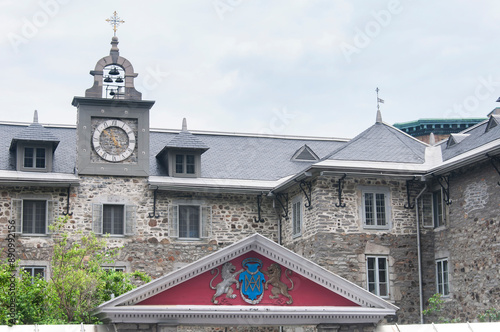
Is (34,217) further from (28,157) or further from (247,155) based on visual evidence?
(247,155)

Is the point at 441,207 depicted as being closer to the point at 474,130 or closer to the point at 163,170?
the point at 474,130

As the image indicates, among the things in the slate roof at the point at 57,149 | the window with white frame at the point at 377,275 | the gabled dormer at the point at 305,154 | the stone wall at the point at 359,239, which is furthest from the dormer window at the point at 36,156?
the window with white frame at the point at 377,275

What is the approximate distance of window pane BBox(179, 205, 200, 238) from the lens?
2822 cm

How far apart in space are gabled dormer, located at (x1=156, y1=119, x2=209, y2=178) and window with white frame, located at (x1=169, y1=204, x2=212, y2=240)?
Result: 45.0 inches

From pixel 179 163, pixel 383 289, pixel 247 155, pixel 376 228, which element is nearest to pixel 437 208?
pixel 376 228

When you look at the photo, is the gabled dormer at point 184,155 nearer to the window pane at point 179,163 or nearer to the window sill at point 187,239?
the window pane at point 179,163

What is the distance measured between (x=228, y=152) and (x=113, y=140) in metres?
4.88

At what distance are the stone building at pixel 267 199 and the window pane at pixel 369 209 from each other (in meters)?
0.04

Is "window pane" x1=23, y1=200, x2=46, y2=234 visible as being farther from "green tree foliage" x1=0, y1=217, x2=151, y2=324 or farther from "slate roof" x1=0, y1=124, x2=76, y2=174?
"green tree foliage" x1=0, y1=217, x2=151, y2=324

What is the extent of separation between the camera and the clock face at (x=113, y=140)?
2784 cm

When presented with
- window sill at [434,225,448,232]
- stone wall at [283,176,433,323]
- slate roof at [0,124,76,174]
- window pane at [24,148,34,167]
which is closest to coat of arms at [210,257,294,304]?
stone wall at [283,176,433,323]

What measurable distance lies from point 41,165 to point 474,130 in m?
14.3

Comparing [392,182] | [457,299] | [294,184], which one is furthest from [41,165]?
[457,299]

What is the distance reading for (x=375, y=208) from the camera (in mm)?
25891
